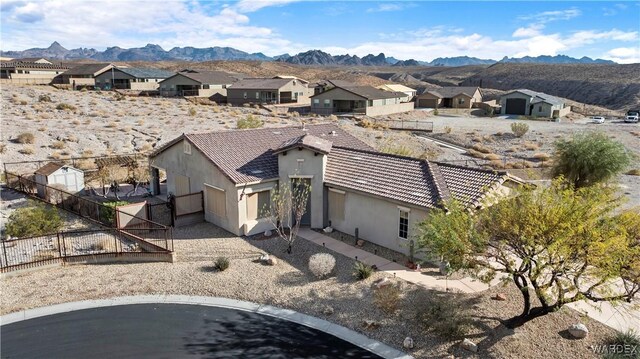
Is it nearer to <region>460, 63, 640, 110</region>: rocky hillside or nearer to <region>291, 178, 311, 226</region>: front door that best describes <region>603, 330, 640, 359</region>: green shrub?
<region>291, 178, 311, 226</region>: front door

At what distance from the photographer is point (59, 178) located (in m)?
28.1

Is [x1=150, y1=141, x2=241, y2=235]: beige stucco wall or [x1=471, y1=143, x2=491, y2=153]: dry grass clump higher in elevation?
[x1=150, y1=141, x2=241, y2=235]: beige stucco wall

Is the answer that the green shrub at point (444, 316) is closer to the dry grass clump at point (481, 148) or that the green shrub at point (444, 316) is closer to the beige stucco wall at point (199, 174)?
the beige stucco wall at point (199, 174)

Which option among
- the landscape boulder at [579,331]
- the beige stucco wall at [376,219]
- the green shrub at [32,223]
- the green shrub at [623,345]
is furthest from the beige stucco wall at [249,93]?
the green shrub at [623,345]

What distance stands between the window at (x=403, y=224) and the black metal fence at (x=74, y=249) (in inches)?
396

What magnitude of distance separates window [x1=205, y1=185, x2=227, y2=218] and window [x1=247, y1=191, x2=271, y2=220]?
52.9 inches

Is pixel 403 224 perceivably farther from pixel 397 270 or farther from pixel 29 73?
pixel 29 73

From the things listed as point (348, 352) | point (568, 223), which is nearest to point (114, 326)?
point (348, 352)

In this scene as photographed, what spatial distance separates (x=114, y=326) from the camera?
14977 mm

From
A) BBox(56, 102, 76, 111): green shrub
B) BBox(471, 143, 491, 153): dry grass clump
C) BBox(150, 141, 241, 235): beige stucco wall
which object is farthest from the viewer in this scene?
BBox(56, 102, 76, 111): green shrub

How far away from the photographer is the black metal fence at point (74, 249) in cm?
1905

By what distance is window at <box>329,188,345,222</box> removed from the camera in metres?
23.5

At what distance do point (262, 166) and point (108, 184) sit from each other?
1322 centimetres

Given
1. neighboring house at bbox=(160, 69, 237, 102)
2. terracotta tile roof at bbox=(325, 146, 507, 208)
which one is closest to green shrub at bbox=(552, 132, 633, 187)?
terracotta tile roof at bbox=(325, 146, 507, 208)
